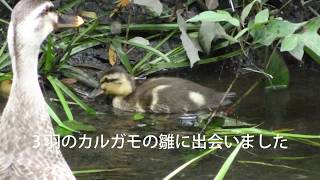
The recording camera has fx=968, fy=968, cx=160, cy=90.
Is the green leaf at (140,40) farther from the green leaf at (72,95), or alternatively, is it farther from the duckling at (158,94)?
the green leaf at (72,95)

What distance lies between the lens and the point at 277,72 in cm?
447

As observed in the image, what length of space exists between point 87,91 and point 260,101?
85 centimetres

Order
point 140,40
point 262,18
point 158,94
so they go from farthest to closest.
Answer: point 140,40 < point 158,94 < point 262,18

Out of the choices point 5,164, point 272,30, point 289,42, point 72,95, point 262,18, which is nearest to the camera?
point 5,164

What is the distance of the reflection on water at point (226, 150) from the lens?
3.67 metres

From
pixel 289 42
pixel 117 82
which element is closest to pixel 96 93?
pixel 117 82

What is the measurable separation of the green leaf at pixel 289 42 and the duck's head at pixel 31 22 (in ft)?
3.39

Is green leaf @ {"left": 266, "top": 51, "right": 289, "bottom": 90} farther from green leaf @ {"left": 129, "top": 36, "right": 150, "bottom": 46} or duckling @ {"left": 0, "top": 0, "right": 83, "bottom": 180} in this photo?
duckling @ {"left": 0, "top": 0, "right": 83, "bottom": 180}

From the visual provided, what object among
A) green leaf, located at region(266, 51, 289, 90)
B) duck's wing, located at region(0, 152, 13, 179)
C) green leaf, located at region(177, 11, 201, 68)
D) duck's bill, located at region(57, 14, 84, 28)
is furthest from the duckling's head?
duck's wing, located at region(0, 152, 13, 179)

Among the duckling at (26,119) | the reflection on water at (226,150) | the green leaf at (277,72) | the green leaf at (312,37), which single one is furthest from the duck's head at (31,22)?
the green leaf at (277,72)

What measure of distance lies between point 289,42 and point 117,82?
111 centimetres

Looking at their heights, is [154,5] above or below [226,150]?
above

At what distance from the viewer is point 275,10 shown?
482 cm

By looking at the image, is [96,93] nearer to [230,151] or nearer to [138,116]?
[138,116]
